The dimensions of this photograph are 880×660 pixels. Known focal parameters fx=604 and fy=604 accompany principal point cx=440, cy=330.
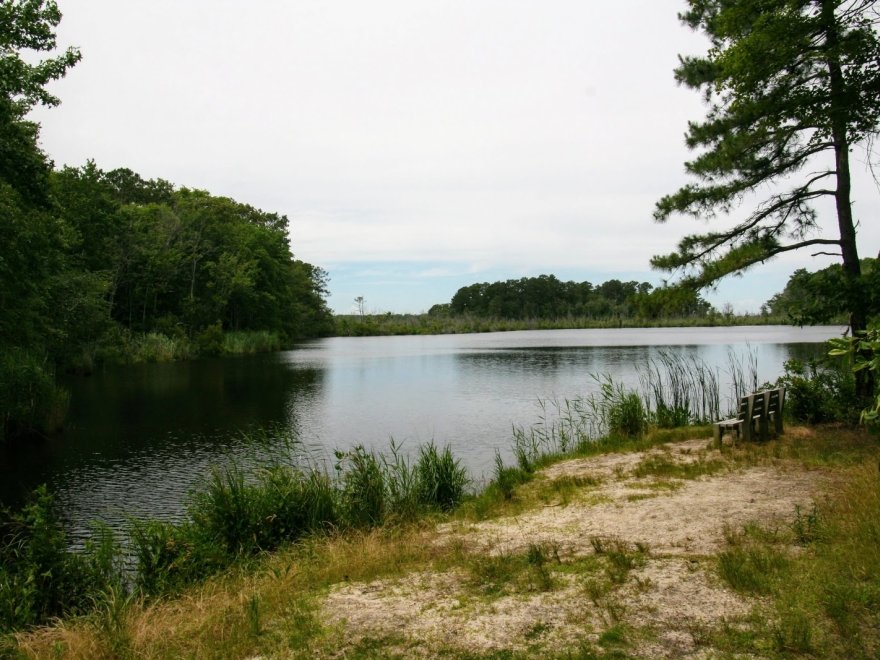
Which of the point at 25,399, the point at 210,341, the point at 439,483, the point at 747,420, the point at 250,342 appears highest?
the point at 210,341

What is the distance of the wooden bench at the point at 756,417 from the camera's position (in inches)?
367

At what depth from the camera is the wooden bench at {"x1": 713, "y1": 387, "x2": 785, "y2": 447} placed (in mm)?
9328

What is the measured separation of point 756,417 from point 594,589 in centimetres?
655

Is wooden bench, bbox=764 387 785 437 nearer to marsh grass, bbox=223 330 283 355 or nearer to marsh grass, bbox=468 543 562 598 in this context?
marsh grass, bbox=468 543 562 598

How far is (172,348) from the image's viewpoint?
4125 cm

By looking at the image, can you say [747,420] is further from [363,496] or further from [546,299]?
[546,299]

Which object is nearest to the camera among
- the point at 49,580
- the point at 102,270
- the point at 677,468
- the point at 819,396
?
the point at 49,580

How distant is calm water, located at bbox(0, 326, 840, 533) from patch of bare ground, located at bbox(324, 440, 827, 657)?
433 centimetres

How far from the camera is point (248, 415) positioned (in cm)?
1784

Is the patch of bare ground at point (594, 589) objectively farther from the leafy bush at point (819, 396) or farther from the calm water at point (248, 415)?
the calm water at point (248, 415)

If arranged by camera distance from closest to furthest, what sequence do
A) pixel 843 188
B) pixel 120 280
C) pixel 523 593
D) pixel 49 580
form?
1. pixel 523 593
2. pixel 49 580
3. pixel 843 188
4. pixel 120 280

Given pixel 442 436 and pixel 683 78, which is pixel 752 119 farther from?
pixel 442 436

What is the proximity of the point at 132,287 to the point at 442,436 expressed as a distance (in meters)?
39.7

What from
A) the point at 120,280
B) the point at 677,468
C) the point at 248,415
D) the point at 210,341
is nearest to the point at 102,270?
the point at 120,280
